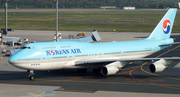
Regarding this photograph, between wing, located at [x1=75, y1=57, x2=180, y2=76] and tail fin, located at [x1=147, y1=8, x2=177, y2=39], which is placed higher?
tail fin, located at [x1=147, y1=8, x2=177, y2=39]

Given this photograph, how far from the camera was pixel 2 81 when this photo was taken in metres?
32.9

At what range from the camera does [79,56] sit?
34969mm

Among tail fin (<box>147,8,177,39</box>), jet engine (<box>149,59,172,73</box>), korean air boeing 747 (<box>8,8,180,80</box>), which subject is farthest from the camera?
tail fin (<box>147,8,177,39</box>)

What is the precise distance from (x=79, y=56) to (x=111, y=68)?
437cm

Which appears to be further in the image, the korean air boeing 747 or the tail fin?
the tail fin

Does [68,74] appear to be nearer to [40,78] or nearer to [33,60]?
[40,78]

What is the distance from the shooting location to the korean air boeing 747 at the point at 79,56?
105 feet

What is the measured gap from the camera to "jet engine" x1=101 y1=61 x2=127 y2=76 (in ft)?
109

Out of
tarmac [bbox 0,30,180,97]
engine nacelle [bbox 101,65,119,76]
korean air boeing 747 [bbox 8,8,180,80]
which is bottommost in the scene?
tarmac [bbox 0,30,180,97]

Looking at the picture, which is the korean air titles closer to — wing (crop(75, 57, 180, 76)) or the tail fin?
wing (crop(75, 57, 180, 76))

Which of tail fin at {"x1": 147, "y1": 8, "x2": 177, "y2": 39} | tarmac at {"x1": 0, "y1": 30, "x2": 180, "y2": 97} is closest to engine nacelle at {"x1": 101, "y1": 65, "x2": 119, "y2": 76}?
tarmac at {"x1": 0, "y1": 30, "x2": 180, "y2": 97}

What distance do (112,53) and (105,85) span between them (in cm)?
779

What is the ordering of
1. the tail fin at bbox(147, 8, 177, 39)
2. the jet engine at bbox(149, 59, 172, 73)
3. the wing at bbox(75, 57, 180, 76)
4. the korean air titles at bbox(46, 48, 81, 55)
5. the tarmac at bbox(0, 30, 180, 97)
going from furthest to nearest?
the tail fin at bbox(147, 8, 177, 39)
the jet engine at bbox(149, 59, 172, 73)
the wing at bbox(75, 57, 180, 76)
the korean air titles at bbox(46, 48, 81, 55)
the tarmac at bbox(0, 30, 180, 97)

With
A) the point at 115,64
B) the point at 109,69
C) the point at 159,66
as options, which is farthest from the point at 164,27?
the point at 109,69
